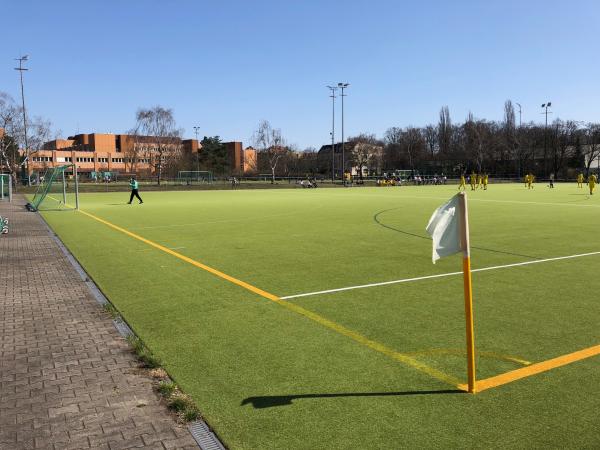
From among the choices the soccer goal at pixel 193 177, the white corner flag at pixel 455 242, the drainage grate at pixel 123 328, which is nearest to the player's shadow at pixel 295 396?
the white corner flag at pixel 455 242

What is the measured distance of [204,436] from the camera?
3459 mm

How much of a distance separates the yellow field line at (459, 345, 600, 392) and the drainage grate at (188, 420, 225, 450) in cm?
210

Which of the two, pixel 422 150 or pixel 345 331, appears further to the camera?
pixel 422 150

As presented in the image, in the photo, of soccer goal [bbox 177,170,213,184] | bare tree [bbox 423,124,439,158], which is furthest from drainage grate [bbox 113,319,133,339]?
bare tree [bbox 423,124,439,158]

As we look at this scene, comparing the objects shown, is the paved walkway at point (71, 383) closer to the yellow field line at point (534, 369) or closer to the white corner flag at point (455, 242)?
the white corner flag at point (455, 242)

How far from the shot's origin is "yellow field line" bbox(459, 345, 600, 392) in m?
4.25

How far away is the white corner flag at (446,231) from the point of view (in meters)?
4.00

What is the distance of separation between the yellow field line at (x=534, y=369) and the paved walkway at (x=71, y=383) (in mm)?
2496

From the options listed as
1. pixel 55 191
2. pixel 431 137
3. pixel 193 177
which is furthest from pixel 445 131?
pixel 55 191

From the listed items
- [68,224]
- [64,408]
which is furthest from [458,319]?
[68,224]

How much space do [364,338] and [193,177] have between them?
65803 mm

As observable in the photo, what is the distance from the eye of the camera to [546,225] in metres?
16.6

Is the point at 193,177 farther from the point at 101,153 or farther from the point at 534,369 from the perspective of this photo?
the point at 101,153

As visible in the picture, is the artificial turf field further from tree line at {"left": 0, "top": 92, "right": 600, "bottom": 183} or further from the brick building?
the brick building
